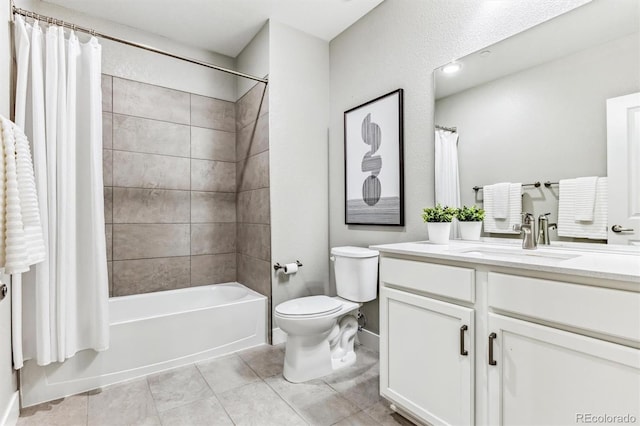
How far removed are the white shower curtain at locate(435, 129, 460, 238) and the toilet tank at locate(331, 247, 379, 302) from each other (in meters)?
0.60

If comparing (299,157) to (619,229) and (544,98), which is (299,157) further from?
(619,229)

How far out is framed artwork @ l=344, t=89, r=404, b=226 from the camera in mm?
2209

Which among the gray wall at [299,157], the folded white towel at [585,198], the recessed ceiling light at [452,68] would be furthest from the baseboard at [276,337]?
the recessed ceiling light at [452,68]

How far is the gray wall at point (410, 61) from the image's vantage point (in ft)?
5.62

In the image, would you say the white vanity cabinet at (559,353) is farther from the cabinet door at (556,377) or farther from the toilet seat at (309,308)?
the toilet seat at (309,308)

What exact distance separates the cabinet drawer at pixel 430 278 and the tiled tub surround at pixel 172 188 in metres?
1.28

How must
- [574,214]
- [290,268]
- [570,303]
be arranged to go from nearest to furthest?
[570,303] < [574,214] < [290,268]

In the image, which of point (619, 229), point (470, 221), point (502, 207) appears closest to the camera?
point (619, 229)

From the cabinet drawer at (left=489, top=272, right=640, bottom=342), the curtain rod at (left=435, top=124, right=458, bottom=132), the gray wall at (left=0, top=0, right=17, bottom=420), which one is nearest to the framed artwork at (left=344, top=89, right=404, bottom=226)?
the curtain rod at (left=435, top=124, right=458, bottom=132)

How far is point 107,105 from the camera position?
255cm

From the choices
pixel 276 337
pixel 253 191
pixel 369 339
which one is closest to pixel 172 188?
pixel 253 191

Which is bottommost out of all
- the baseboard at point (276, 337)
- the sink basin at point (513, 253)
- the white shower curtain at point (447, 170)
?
the baseboard at point (276, 337)

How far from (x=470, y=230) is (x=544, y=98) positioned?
744 millimetres

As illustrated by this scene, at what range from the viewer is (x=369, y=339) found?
8.03 feet
